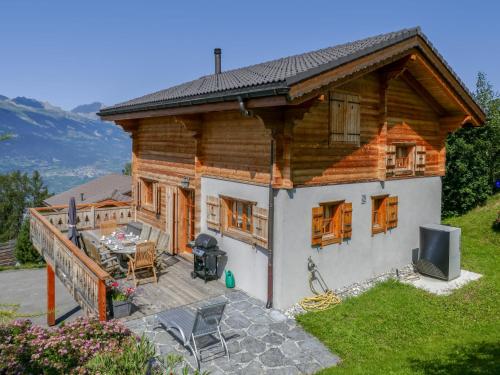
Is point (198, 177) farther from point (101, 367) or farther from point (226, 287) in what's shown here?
point (101, 367)

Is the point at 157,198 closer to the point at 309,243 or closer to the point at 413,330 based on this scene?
the point at 309,243

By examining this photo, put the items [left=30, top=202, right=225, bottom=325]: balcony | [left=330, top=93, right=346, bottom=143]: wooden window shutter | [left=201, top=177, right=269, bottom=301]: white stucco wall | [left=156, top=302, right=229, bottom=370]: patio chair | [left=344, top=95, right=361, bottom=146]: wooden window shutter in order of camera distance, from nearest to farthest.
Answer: [left=156, top=302, right=229, bottom=370]: patio chair < [left=30, top=202, right=225, bottom=325]: balcony < [left=201, top=177, right=269, bottom=301]: white stucco wall < [left=330, top=93, right=346, bottom=143]: wooden window shutter < [left=344, top=95, right=361, bottom=146]: wooden window shutter

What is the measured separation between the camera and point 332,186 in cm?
961

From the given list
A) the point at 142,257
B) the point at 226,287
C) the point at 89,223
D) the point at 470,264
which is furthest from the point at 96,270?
the point at 470,264

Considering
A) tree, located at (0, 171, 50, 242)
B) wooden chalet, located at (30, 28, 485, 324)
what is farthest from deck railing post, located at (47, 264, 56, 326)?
tree, located at (0, 171, 50, 242)

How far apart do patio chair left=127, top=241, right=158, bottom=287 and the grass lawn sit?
13.8ft

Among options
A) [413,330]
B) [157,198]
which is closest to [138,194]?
[157,198]

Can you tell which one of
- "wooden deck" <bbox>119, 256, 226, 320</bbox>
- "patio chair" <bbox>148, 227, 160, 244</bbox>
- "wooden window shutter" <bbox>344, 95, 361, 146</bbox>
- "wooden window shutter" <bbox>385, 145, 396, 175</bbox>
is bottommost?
"wooden deck" <bbox>119, 256, 226, 320</bbox>

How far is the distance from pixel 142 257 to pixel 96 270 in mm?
2581

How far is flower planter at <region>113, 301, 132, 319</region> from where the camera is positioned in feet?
26.3

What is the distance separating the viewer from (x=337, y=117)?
9.52 metres

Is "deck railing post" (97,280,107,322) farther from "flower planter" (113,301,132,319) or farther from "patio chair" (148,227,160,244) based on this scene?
"patio chair" (148,227,160,244)

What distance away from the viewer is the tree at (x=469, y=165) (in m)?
18.7

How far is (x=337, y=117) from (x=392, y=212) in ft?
12.2
